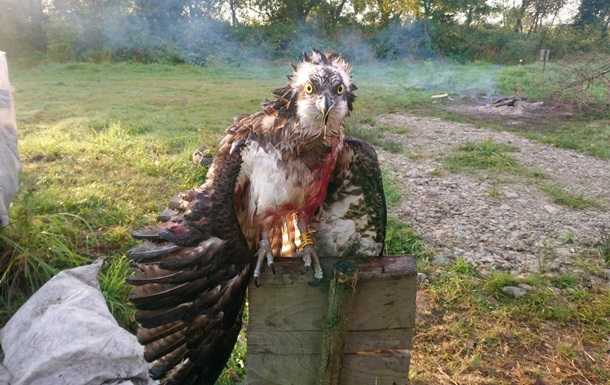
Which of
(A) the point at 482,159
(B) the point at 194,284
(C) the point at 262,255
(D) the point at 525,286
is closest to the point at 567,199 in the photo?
(A) the point at 482,159

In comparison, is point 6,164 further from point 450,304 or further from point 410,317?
point 450,304

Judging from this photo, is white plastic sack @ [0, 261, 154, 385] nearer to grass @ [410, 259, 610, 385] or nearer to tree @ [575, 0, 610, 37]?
grass @ [410, 259, 610, 385]

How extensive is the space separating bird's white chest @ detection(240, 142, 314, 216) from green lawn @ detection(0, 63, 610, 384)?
123 centimetres

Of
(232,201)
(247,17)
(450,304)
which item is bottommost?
(450,304)

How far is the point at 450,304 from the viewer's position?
346 cm

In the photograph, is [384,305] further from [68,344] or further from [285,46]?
[285,46]

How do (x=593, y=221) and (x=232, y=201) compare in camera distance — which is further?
(x=593, y=221)

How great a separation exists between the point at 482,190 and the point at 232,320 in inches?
167

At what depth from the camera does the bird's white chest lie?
6.30 feet

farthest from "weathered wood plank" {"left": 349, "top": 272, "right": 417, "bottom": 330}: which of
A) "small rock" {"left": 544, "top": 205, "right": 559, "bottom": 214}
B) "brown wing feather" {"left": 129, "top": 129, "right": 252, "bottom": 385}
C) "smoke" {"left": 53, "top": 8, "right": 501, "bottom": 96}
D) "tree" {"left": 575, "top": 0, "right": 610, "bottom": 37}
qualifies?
"tree" {"left": 575, "top": 0, "right": 610, "bottom": 37}

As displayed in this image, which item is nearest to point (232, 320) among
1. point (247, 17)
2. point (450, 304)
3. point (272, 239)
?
point (272, 239)

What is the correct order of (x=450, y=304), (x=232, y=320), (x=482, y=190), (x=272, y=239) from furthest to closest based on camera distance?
(x=482, y=190), (x=450, y=304), (x=272, y=239), (x=232, y=320)

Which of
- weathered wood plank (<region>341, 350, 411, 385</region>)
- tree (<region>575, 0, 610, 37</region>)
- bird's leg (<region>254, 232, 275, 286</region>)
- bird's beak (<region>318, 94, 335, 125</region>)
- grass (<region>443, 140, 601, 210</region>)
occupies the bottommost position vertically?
grass (<region>443, 140, 601, 210</region>)

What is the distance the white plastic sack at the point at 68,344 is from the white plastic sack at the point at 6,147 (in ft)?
2.36
